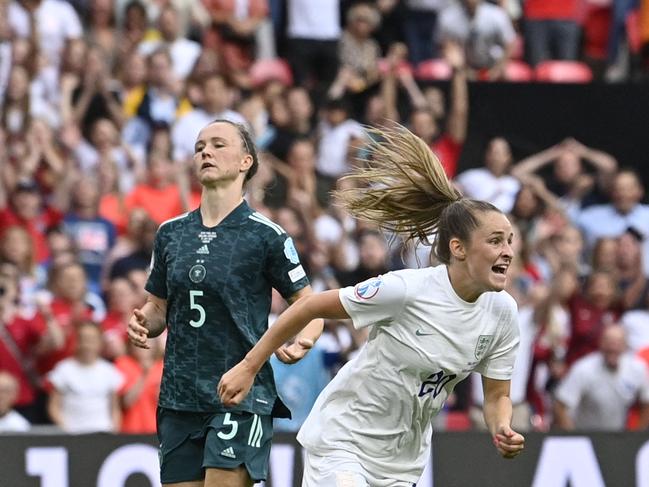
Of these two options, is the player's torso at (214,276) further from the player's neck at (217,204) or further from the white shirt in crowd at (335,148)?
the white shirt in crowd at (335,148)

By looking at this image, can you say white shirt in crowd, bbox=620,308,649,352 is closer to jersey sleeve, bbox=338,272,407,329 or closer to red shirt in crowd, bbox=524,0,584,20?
red shirt in crowd, bbox=524,0,584,20

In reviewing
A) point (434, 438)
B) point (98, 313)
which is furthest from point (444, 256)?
point (98, 313)

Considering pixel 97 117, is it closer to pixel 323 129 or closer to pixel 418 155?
pixel 323 129

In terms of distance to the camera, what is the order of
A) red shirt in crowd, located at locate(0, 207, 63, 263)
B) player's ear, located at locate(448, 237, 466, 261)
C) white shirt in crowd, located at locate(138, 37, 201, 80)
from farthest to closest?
1. white shirt in crowd, located at locate(138, 37, 201, 80)
2. red shirt in crowd, located at locate(0, 207, 63, 263)
3. player's ear, located at locate(448, 237, 466, 261)

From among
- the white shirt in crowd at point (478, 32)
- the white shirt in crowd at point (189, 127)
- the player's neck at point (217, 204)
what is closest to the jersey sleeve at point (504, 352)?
the player's neck at point (217, 204)

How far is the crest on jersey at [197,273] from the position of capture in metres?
6.39

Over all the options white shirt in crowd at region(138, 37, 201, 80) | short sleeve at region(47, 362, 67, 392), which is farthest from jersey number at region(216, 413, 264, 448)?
white shirt in crowd at region(138, 37, 201, 80)

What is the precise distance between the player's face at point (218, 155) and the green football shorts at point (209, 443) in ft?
3.23

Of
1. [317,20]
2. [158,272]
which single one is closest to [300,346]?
[158,272]

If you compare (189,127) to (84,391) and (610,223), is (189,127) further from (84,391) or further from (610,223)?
(610,223)

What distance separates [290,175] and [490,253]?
718 cm

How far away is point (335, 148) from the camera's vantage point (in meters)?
13.3

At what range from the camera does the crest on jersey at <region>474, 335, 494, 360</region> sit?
6031mm

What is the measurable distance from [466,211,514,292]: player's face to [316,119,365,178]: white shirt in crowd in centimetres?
734
